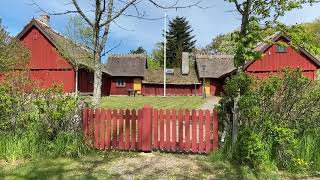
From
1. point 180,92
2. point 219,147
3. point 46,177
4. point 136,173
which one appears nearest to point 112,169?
point 136,173

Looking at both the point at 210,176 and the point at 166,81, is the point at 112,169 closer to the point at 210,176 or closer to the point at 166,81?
the point at 210,176

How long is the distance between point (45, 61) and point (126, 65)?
18.2 m

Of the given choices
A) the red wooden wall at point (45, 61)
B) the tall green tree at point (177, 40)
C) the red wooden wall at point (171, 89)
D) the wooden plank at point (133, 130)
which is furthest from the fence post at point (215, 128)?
the tall green tree at point (177, 40)

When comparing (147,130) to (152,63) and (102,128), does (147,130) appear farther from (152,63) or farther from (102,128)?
(152,63)

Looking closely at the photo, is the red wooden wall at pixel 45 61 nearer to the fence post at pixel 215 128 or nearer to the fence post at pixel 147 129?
the fence post at pixel 147 129

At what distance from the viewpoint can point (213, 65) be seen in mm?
57938

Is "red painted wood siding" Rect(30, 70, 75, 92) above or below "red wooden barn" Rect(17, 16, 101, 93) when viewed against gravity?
below

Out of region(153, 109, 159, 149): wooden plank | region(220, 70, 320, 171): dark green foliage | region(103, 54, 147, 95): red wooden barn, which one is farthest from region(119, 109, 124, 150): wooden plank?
region(103, 54, 147, 95): red wooden barn

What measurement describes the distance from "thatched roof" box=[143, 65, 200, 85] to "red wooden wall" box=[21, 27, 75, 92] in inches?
690

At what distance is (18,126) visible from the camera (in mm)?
9062

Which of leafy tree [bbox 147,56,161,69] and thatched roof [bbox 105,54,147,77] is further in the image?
leafy tree [bbox 147,56,161,69]

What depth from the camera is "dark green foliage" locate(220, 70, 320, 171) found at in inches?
310

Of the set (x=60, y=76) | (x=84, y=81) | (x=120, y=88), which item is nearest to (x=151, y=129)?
(x=60, y=76)

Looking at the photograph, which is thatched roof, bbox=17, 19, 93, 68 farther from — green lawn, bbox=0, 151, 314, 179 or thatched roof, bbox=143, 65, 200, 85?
green lawn, bbox=0, 151, 314, 179
